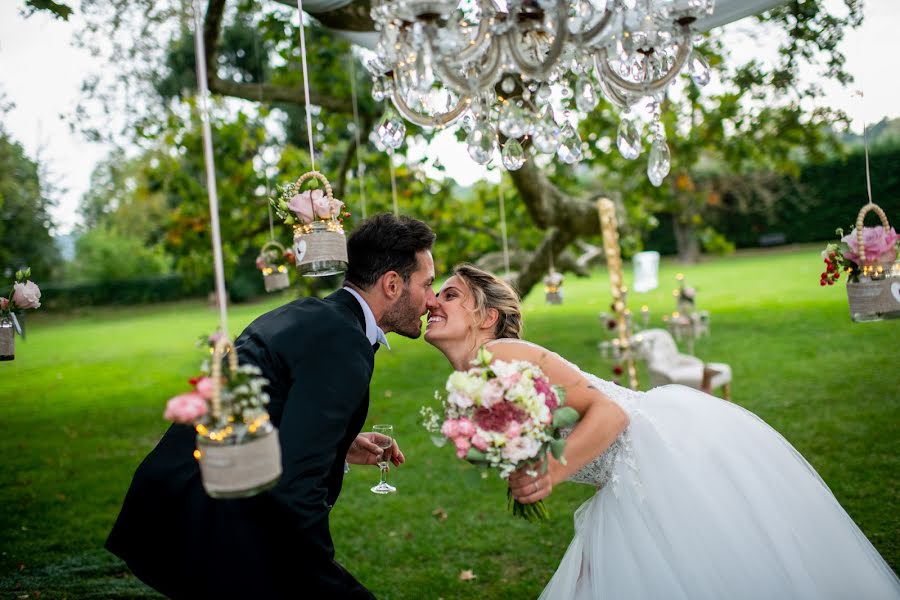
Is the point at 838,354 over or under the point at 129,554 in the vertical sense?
under

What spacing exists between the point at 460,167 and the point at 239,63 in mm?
13977

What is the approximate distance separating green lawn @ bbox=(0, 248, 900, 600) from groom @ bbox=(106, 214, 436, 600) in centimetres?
48

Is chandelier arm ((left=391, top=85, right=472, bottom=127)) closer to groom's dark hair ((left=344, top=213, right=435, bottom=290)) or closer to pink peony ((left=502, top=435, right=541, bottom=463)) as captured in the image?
groom's dark hair ((left=344, top=213, right=435, bottom=290))

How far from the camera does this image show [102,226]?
36.4 metres

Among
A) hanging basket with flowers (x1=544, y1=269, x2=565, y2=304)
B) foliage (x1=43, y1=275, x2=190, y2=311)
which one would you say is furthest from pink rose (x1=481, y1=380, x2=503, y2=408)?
foliage (x1=43, y1=275, x2=190, y2=311)

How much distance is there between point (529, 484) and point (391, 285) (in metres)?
0.97

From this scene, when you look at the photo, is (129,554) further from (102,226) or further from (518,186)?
(102,226)

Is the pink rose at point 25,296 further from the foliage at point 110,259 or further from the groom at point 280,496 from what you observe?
the foliage at point 110,259

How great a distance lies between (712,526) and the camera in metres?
2.50

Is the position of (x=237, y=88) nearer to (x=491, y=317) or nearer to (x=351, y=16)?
(x=351, y=16)

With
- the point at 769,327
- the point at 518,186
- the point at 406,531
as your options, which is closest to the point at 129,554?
the point at 406,531

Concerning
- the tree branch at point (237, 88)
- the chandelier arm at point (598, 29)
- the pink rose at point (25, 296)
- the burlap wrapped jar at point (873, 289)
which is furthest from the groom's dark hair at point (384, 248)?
the tree branch at point (237, 88)

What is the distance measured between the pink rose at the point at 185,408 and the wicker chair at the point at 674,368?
6.50 meters

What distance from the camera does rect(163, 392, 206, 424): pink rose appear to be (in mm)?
1565
